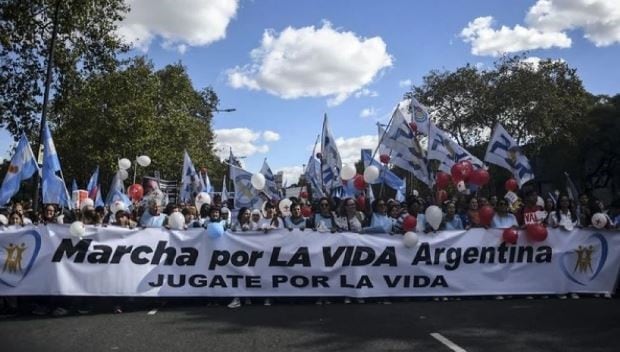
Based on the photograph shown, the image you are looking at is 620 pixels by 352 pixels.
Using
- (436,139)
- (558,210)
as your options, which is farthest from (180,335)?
(436,139)

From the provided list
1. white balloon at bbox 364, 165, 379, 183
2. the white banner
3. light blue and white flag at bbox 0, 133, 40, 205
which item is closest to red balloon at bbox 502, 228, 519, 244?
the white banner

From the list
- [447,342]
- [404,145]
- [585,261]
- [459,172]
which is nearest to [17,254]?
[447,342]

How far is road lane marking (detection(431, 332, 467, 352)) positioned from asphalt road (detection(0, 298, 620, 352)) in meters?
0.02

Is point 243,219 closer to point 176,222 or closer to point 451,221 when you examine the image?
point 176,222

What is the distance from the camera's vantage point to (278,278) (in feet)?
31.6

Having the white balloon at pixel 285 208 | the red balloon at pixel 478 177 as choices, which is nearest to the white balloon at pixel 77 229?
the white balloon at pixel 285 208

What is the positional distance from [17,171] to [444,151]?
28.8ft

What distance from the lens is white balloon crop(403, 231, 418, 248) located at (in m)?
9.68

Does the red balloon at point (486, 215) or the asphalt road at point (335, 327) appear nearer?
the asphalt road at point (335, 327)

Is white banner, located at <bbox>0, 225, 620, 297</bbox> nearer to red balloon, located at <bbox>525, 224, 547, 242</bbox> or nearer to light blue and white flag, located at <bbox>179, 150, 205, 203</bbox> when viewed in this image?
red balloon, located at <bbox>525, 224, 547, 242</bbox>

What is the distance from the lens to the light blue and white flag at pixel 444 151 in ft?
45.2

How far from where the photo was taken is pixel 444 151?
45.3ft

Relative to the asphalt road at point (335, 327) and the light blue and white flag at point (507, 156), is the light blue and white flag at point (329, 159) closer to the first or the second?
the light blue and white flag at point (507, 156)

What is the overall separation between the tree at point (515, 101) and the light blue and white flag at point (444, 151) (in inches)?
921
